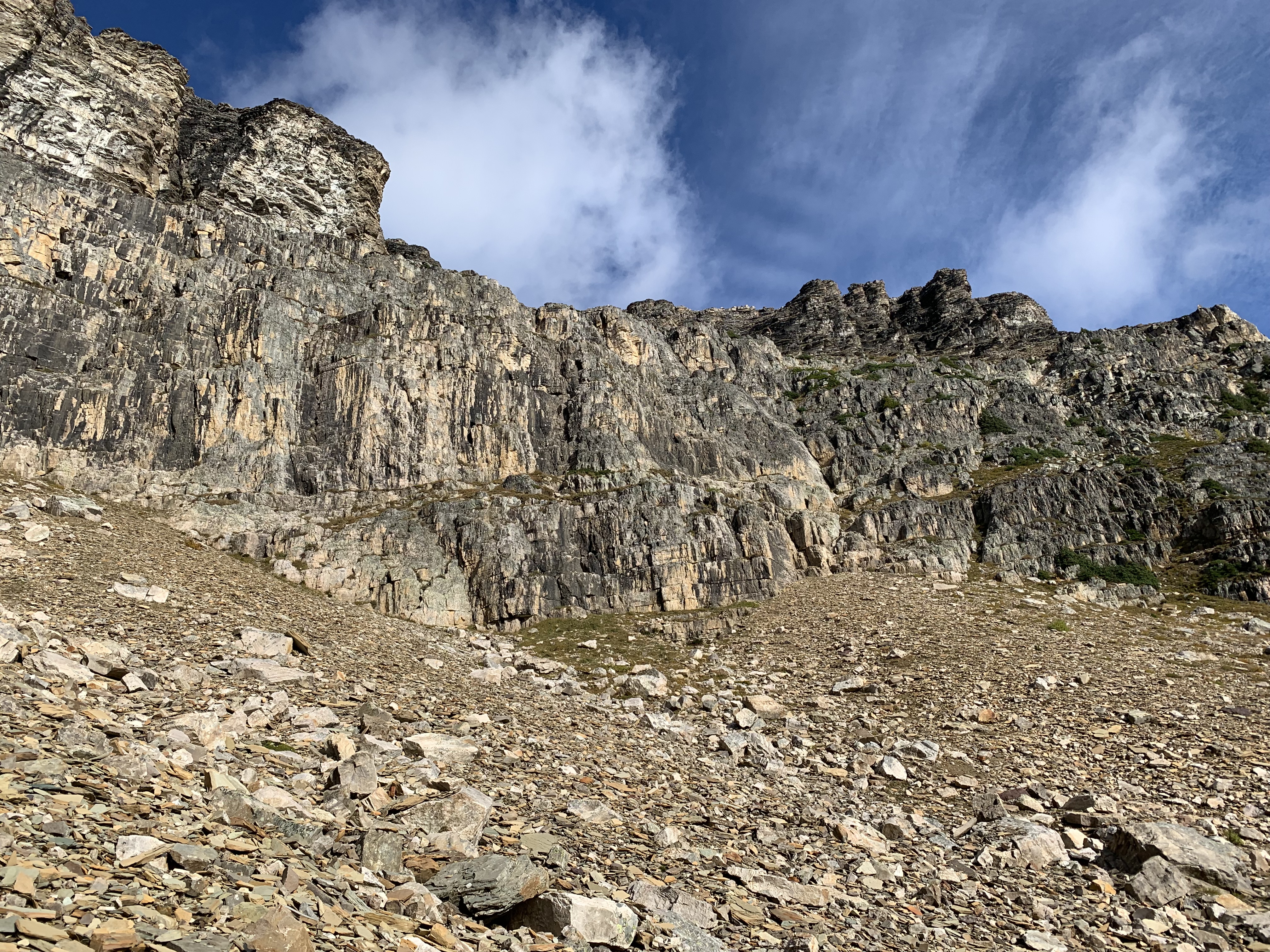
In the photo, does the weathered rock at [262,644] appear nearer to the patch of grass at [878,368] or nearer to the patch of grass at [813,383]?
the patch of grass at [813,383]

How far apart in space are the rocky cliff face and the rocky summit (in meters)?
0.40

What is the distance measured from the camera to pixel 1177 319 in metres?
107

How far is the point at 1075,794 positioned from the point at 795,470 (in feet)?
172

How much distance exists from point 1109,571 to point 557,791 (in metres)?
59.4

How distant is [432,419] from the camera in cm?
5472

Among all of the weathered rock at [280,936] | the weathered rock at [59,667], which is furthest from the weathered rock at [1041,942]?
the weathered rock at [59,667]

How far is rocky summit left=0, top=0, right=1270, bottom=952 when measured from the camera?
948 centimetres

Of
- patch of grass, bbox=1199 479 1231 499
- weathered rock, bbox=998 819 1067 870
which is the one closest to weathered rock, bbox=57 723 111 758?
weathered rock, bbox=998 819 1067 870

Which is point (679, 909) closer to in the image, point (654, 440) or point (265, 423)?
point (265, 423)

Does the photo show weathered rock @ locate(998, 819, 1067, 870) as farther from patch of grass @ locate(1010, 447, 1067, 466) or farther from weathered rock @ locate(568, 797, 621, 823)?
patch of grass @ locate(1010, 447, 1067, 466)

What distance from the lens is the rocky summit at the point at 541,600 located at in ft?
31.1

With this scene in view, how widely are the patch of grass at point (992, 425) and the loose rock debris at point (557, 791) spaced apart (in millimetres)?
56840

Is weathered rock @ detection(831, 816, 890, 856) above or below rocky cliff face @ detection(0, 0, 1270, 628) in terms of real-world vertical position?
below

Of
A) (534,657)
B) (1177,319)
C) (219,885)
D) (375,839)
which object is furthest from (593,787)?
(1177,319)
